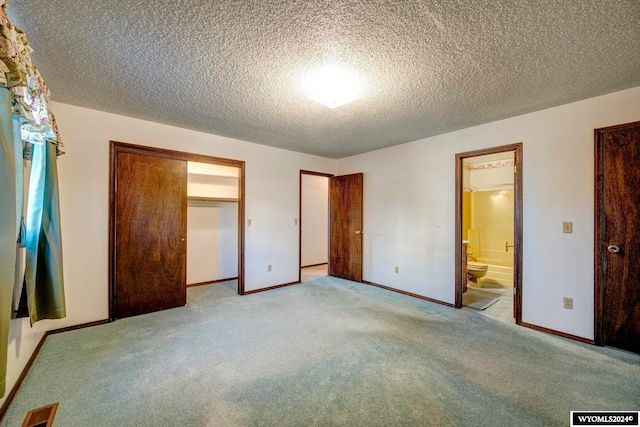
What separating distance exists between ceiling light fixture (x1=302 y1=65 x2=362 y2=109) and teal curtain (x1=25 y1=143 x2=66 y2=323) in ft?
7.24

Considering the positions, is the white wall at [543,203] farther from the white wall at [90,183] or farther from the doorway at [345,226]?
the white wall at [90,183]

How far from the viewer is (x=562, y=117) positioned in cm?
265

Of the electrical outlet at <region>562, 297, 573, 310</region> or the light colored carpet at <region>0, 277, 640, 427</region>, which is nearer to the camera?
the light colored carpet at <region>0, 277, 640, 427</region>

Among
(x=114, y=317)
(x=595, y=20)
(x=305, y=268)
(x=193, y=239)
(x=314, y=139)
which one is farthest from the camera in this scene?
(x=305, y=268)

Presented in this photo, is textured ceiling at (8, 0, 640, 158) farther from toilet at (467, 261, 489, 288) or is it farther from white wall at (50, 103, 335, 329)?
toilet at (467, 261, 489, 288)

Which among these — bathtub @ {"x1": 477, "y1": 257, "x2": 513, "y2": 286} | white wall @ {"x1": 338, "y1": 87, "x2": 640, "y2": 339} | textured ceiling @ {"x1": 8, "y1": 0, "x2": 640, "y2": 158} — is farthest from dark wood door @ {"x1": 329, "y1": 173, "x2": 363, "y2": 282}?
bathtub @ {"x1": 477, "y1": 257, "x2": 513, "y2": 286}

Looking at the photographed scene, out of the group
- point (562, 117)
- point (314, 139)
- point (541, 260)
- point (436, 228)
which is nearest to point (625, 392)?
point (541, 260)

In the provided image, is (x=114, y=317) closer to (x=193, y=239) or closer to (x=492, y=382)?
(x=193, y=239)

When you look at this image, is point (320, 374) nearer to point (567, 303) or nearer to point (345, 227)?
point (567, 303)

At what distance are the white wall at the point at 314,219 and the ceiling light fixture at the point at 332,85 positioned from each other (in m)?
3.74

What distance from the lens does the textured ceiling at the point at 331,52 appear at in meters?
1.45

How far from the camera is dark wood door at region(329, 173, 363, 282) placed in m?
4.77

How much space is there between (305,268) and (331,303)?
252cm

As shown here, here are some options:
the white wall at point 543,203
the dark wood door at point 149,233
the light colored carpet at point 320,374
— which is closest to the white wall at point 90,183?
the dark wood door at point 149,233
